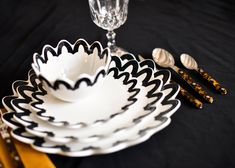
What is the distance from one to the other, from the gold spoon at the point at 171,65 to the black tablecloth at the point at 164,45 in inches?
0.7

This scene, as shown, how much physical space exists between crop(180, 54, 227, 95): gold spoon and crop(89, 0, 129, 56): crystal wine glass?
13 centimetres

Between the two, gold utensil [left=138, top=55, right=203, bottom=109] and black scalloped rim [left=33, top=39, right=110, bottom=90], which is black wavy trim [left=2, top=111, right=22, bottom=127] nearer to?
black scalloped rim [left=33, top=39, right=110, bottom=90]

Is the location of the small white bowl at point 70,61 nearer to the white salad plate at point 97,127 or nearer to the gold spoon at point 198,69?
the white salad plate at point 97,127

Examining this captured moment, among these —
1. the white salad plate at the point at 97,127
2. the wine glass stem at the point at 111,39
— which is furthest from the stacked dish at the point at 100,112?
the wine glass stem at the point at 111,39

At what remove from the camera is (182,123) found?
21.2 inches

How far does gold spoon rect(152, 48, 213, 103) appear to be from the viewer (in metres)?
0.58

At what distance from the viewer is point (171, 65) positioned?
0.64m

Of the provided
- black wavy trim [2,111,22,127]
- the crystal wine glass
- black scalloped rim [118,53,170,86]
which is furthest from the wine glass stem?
black wavy trim [2,111,22,127]

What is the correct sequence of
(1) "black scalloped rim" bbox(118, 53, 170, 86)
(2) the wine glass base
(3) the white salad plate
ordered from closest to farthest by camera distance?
(3) the white salad plate, (1) "black scalloped rim" bbox(118, 53, 170, 86), (2) the wine glass base

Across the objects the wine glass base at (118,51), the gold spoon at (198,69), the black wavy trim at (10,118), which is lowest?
the black wavy trim at (10,118)

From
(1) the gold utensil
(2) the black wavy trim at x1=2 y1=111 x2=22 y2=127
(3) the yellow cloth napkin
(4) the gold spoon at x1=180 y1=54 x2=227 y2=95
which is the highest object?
(4) the gold spoon at x1=180 y1=54 x2=227 y2=95

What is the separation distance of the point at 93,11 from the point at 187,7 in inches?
11.1

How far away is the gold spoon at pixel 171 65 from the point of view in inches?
22.6

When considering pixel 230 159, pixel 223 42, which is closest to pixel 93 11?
pixel 223 42
